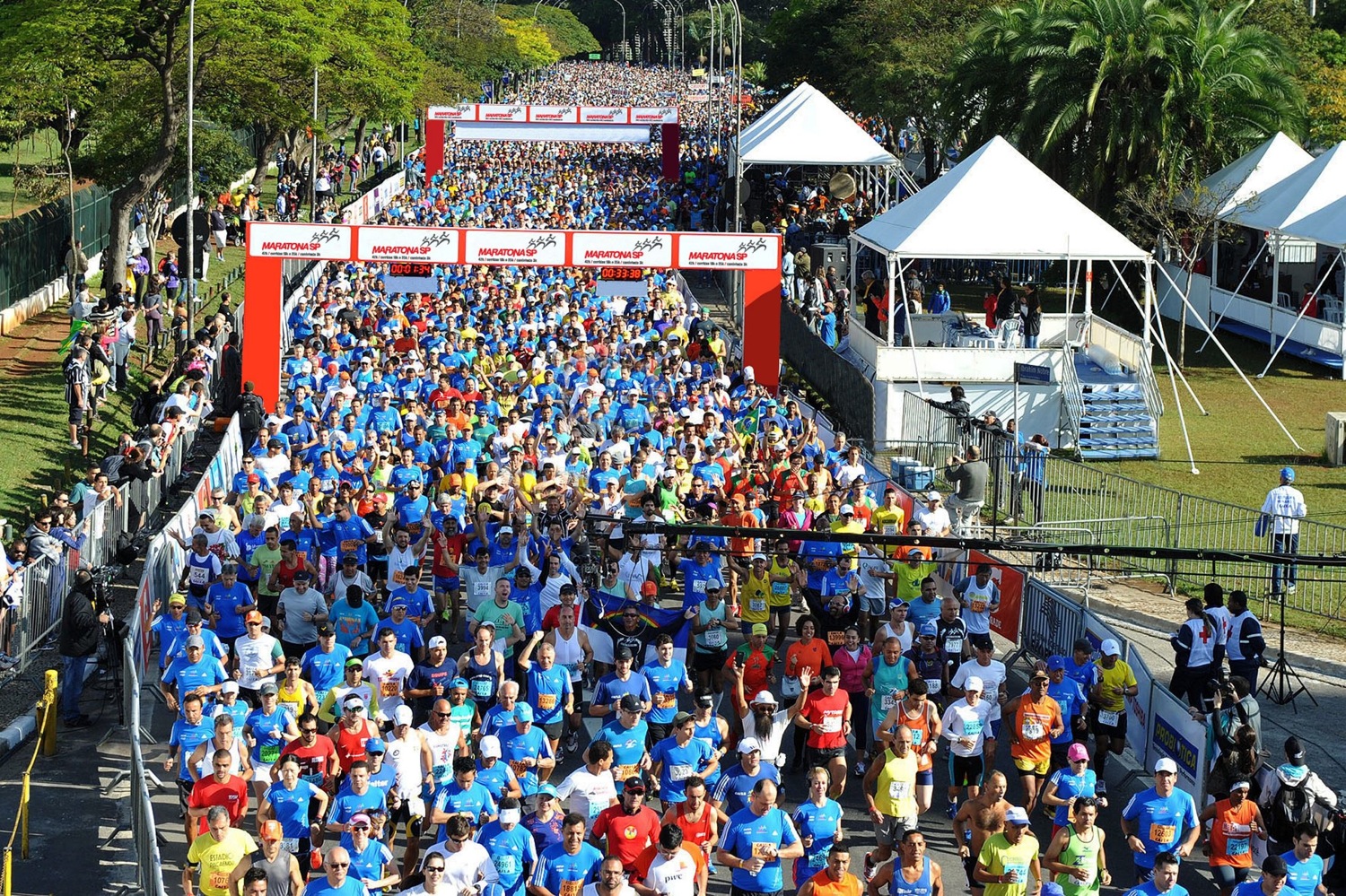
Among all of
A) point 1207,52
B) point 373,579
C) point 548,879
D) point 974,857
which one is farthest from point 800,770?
point 1207,52

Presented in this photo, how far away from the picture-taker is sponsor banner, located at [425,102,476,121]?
207 ft

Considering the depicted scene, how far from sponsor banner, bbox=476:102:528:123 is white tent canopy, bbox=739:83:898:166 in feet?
74.9

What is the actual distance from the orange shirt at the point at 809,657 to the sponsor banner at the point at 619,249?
551 inches

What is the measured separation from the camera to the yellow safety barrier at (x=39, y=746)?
1260 centimetres

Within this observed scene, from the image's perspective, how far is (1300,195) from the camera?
33594 millimetres

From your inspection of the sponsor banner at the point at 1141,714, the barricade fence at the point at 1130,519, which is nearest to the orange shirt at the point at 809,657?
the sponsor banner at the point at 1141,714

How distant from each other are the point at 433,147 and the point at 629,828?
55.8 m

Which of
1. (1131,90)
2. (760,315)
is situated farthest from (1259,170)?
(760,315)

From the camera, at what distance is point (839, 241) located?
4241 cm

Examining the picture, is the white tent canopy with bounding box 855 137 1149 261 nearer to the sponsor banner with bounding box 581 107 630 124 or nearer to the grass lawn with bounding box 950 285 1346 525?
the grass lawn with bounding box 950 285 1346 525

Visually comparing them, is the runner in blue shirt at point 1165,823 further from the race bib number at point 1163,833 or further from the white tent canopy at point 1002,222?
the white tent canopy at point 1002,222

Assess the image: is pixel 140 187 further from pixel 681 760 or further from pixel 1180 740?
pixel 1180 740

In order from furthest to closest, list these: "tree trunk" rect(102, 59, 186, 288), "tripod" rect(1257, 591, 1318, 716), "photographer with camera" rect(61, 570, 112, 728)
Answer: "tree trunk" rect(102, 59, 186, 288)
"tripod" rect(1257, 591, 1318, 716)
"photographer with camera" rect(61, 570, 112, 728)

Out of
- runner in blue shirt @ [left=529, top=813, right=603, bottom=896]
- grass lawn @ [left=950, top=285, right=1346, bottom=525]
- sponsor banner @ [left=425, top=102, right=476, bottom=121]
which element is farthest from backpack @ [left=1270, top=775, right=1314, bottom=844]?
sponsor banner @ [left=425, top=102, right=476, bottom=121]
